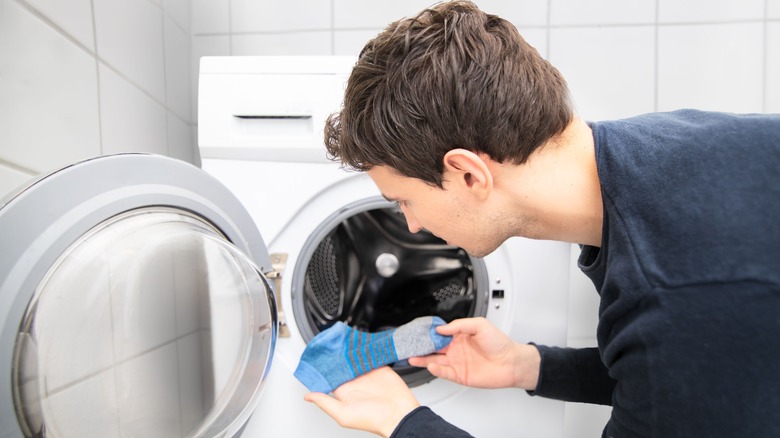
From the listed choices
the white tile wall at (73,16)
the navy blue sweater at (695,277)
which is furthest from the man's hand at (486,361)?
the white tile wall at (73,16)

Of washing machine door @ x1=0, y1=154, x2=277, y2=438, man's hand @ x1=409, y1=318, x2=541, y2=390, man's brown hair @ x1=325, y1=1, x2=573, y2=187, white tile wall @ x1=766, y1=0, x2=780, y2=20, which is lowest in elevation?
man's hand @ x1=409, y1=318, x2=541, y2=390

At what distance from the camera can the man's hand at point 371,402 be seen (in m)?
0.73

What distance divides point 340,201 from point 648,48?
1060mm

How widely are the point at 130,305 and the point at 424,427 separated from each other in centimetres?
42

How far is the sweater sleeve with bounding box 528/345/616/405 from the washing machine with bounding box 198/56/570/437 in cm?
4

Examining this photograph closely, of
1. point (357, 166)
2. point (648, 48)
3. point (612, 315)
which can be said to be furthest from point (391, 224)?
point (648, 48)

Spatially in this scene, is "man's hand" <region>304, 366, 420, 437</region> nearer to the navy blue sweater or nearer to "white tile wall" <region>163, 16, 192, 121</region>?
the navy blue sweater

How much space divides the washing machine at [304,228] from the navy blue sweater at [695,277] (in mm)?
280

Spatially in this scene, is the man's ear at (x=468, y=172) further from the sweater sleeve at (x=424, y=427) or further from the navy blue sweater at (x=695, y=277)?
Result: the sweater sleeve at (x=424, y=427)

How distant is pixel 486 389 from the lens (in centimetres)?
88

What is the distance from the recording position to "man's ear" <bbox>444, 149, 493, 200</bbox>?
64 centimetres

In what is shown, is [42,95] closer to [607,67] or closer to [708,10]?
Result: [607,67]

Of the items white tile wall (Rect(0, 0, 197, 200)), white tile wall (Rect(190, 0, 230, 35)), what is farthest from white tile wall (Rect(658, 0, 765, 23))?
white tile wall (Rect(0, 0, 197, 200))

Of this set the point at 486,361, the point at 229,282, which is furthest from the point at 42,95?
the point at 486,361
